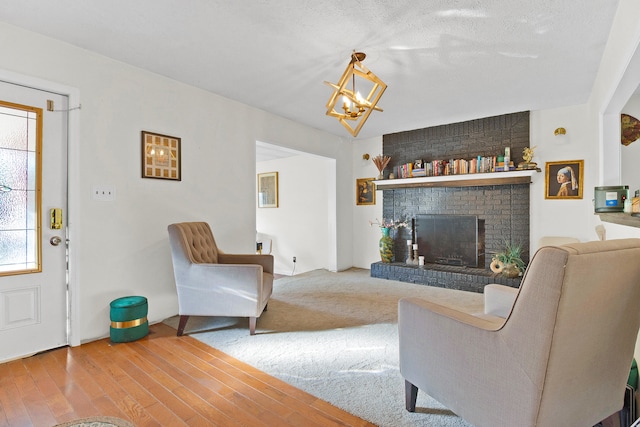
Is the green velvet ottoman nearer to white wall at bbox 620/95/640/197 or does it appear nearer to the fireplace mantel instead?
the fireplace mantel

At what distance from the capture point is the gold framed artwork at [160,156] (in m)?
2.96

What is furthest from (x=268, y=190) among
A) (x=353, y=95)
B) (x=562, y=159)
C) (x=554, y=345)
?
(x=554, y=345)

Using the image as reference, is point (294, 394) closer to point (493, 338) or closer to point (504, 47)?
point (493, 338)

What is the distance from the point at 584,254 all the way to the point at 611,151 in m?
2.80

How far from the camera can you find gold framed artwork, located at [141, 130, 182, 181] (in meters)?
2.96

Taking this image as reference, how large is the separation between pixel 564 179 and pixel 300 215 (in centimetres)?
424

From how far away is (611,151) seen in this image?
2959 mm

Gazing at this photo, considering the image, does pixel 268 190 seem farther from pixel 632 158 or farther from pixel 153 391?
pixel 632 158

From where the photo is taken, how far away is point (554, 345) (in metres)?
1.07

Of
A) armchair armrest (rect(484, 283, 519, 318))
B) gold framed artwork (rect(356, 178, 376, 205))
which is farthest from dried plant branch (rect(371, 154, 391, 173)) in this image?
armchair armrest (rect(484, 283, 519, 318))

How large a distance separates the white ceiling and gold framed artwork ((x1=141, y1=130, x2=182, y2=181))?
631 mm

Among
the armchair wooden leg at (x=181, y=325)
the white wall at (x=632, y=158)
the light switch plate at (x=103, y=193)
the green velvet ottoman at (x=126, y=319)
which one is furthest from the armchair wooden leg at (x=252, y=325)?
the white wall at (x=632, y=158)

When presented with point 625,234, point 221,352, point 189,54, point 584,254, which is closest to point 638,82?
point 625,234


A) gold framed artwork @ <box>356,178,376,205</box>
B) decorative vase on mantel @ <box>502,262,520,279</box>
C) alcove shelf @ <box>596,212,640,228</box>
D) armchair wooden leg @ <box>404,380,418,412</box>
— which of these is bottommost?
armchair wooden leg @ <box>404,380,418,412</box>
